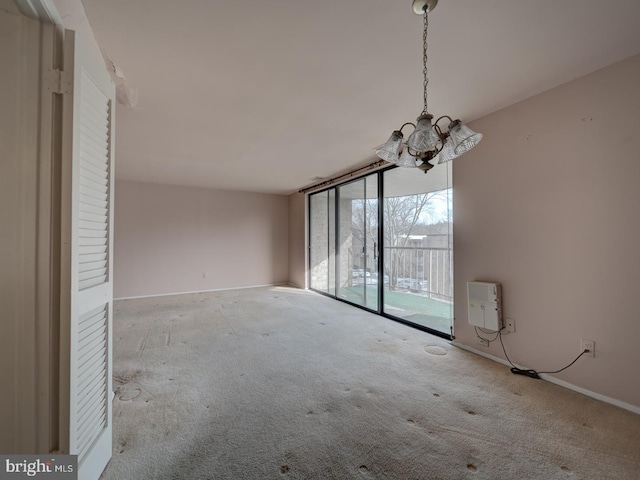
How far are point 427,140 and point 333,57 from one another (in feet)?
3.01

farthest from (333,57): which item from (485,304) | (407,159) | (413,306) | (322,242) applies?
(322,242)

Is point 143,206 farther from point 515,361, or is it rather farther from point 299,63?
point 515,361

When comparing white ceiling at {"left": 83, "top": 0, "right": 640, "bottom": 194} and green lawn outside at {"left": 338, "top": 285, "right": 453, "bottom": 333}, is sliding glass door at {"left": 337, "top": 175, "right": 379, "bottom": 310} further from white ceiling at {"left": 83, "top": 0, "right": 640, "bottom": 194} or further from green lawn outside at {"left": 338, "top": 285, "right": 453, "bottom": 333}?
white ceiling at {"left": 83, "top": 0, "right": 640, "bottom": 194}

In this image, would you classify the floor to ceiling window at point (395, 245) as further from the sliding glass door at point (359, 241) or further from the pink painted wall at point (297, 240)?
the pink painted wall at point (297, 240)

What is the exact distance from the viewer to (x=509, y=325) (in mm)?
2400

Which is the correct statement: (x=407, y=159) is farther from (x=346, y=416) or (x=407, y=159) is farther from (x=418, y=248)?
(x=418, y=248)

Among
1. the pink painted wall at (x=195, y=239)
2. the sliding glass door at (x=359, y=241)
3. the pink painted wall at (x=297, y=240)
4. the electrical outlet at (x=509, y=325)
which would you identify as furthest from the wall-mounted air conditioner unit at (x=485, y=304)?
the pink painted wall at (x=195, y=239)

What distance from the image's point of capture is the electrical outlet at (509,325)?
2.37m

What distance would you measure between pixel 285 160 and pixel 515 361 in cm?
359

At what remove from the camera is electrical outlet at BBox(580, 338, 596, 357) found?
192cm

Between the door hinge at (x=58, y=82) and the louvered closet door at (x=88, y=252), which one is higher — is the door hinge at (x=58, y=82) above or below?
above

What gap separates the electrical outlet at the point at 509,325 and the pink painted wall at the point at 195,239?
5.06 metres

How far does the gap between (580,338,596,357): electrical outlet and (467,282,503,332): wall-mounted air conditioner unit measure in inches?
21.5

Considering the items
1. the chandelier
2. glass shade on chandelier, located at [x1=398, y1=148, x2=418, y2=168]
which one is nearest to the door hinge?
the chandelier
